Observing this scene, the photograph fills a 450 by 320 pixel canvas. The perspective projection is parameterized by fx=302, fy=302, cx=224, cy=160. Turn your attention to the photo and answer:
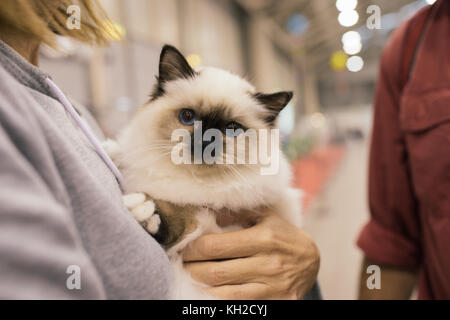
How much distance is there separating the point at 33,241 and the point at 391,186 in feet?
3.43

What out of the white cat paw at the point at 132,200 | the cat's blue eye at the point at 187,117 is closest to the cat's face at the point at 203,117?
the cat's blue eye at the point at 187,117

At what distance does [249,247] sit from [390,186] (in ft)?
2.08

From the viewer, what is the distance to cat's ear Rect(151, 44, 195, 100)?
2.39 ft

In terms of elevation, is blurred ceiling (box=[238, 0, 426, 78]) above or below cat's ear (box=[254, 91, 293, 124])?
above

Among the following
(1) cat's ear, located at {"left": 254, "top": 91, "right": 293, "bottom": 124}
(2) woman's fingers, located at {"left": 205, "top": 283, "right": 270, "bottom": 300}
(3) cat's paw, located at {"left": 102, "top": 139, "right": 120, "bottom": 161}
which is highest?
(1) cat's ear, located at {"left": 254, "top": 91, "right": 293, "bottom": 124}

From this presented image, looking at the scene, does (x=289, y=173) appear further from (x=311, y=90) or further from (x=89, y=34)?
(x=311, y=90)

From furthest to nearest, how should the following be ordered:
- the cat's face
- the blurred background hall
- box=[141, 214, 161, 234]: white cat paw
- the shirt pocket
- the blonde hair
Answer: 1. the blurred background hall
2. the shirt pocket
3. the cat's face
4. box=[141, 214, 161, 234]: white cat paw
5. the blonde hair

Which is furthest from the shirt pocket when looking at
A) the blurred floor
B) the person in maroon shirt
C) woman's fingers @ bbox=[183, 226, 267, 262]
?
woman's fingers @ bbox=[183, 226, 267, 262]

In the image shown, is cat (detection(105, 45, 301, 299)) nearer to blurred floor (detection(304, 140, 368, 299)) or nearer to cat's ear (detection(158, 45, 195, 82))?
cat's ear (detection(158, 45, 195, 82))

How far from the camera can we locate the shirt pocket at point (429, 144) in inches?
32.9

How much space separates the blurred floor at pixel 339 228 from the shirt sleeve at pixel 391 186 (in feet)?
0.74

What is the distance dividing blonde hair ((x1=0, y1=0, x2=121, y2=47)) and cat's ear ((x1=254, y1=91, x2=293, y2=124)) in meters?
0.40

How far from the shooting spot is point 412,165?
3.03ft
